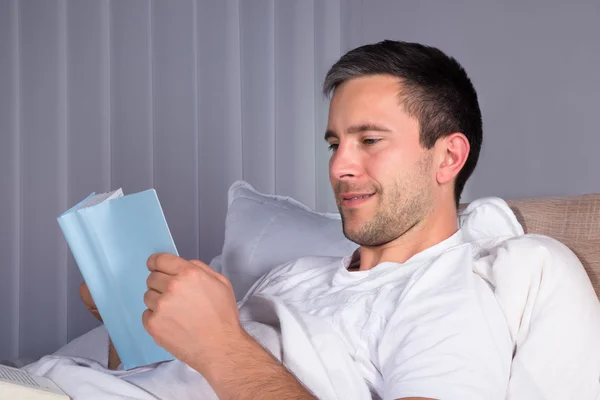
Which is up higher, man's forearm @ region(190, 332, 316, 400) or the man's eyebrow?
the man's eyebrow

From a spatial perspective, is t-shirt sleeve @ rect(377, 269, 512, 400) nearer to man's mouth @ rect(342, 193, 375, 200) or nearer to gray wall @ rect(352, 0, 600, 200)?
man's mouth @ rect(342, 193, 375, 200)

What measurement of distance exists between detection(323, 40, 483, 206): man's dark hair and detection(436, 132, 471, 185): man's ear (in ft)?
0.04

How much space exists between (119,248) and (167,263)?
92 mm

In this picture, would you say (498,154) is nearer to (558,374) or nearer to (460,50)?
(460,50)

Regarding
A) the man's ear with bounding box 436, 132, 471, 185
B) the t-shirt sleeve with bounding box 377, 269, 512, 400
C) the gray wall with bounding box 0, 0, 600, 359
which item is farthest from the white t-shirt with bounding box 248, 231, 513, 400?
the gray wall with bounding box 0, 0, 600, 359

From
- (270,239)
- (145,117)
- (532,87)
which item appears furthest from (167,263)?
(145,117)

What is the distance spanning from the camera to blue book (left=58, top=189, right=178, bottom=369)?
94 cm

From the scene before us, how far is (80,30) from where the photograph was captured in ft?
7.73

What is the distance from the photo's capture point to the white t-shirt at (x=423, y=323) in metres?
0.87

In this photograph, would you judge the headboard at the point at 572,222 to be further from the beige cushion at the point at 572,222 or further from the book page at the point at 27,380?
the book page at the point at 27,380

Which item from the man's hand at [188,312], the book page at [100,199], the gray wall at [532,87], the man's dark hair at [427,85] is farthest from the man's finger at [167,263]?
the gray wall at [532,87]

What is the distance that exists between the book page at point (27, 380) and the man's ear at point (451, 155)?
2.24ft

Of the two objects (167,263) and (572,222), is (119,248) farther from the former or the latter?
(572,222)

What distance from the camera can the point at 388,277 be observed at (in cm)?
111
